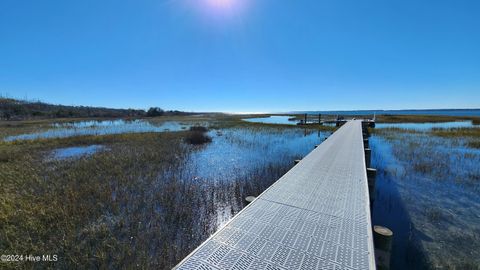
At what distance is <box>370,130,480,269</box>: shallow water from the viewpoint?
477 cm

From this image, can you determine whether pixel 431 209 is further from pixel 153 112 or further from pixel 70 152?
pixel 153 112

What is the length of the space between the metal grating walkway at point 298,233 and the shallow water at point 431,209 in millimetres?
2026

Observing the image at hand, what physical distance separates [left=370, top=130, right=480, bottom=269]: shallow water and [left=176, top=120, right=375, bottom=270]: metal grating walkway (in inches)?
79.8

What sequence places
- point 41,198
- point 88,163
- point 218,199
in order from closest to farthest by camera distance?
point 41,198 → point 218,199 → point 88,163

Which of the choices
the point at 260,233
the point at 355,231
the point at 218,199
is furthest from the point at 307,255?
the point at 218,199

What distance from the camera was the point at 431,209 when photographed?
6.70 m

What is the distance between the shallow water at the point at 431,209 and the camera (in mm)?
4766

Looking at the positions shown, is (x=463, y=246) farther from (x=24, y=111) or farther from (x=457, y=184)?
(x=24, y=111)

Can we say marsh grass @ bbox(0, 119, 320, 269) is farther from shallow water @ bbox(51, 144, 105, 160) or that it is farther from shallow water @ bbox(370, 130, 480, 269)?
shallow water @ bbox(370, 130, 480, 269)

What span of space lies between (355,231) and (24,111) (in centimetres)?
10621

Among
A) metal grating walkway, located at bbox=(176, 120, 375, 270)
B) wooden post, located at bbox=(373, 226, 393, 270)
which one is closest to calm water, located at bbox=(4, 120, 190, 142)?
metal grating walkway, located at bbox=(176, 120, 375, 270)

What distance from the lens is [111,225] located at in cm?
550

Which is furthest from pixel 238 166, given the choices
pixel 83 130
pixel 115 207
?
pixel 83 130

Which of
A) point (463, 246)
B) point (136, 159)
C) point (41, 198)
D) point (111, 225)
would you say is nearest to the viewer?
point (463, 246)
